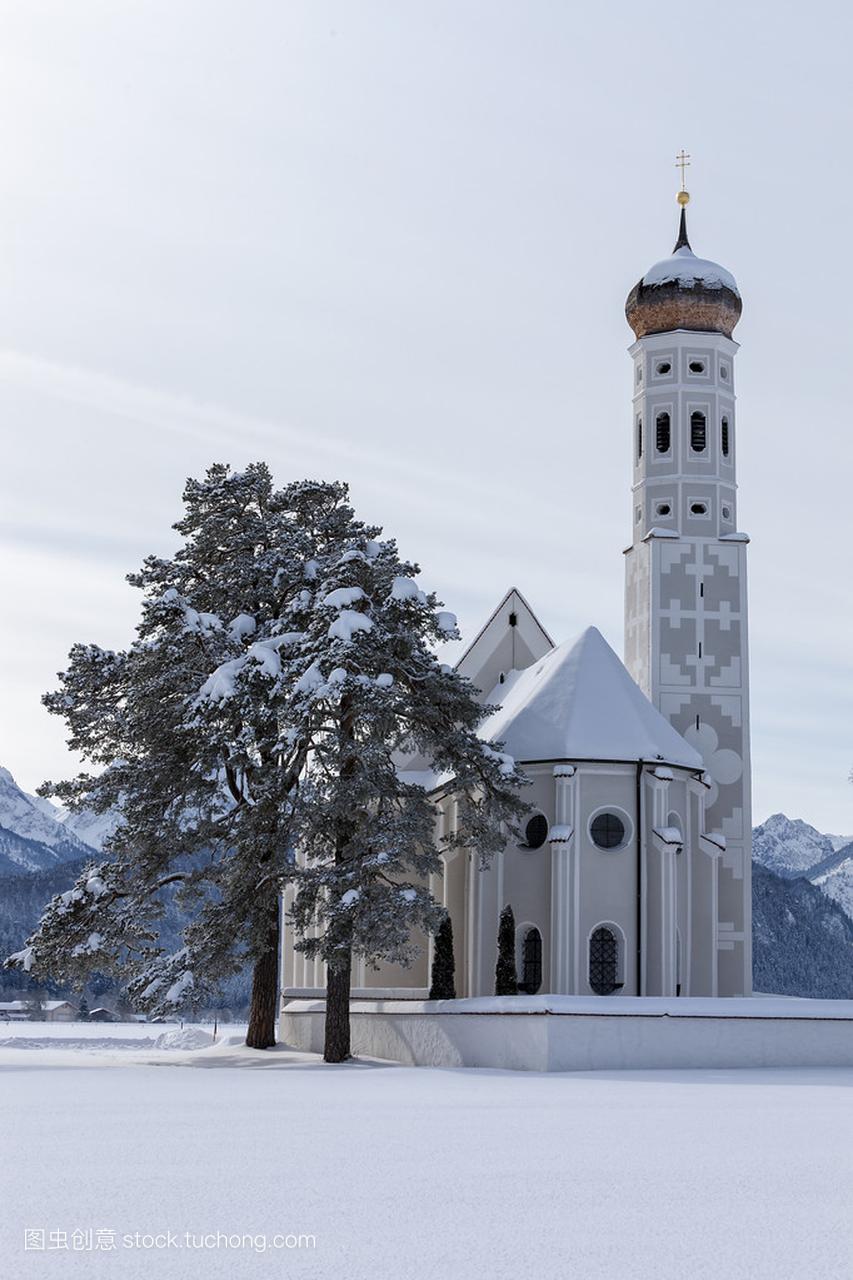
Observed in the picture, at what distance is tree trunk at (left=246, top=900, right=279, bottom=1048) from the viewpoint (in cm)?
3734

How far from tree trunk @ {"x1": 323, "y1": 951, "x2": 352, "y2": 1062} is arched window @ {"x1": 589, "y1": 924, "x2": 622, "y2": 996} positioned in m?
7.59

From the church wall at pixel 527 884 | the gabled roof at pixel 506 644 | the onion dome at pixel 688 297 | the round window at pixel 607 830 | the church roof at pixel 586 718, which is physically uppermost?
the onion dome at pixel 688 297

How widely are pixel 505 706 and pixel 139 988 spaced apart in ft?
50.4

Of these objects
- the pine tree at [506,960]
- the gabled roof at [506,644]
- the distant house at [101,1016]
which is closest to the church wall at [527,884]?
the pine tree at [506,960]

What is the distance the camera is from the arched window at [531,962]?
4122 cm

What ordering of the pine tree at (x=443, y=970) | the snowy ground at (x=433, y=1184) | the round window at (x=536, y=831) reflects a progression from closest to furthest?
the snowy ground at (x=433, y=1184) < the pine tree at (x=443, y=970) < the round window at (x=536, y=831)

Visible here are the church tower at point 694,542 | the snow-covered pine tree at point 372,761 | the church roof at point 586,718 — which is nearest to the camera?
the snow-covered pine tree at point 372,761

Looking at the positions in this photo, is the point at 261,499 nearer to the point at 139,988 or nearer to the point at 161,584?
the point at 161,584

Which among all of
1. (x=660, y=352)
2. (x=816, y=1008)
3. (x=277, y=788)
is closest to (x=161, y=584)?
(x=277, y=788)

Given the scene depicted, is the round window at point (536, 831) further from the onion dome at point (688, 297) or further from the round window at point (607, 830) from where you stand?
the onion dome at point (688, 297)

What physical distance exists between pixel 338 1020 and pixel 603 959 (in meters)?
8.32

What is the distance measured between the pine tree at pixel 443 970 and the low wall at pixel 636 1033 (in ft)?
11.1

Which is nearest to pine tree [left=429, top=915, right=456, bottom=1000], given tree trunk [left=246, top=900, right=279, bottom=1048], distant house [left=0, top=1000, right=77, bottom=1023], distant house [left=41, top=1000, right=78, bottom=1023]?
tree trunk [left=246, top=900, right=279, bottom=1048]

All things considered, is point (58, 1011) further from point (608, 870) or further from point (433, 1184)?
point (433, 1184)
